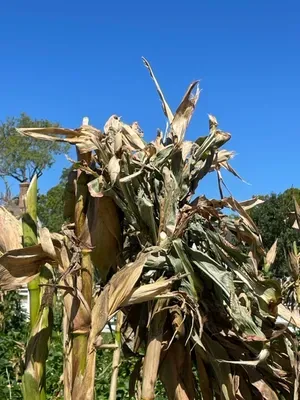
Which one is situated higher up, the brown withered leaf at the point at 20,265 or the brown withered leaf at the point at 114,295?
the brown withered leaf at the point at 20,265

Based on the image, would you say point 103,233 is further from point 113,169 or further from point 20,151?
point 20,151

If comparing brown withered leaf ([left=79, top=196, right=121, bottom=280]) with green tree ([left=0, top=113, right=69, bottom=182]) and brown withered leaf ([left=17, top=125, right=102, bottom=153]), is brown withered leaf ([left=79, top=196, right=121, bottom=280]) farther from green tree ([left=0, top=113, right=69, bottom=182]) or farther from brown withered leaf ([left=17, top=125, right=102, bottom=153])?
green tree ([left=0, top=113, right=69, bottom=182])

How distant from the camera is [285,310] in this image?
3.67ft

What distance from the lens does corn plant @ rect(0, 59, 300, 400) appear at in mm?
995

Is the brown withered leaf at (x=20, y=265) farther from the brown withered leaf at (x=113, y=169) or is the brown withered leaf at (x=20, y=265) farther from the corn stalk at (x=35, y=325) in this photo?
the brown withered leaf at (x=113, y=169)

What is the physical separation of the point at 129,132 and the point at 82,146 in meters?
0.11

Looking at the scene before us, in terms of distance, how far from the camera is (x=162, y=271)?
1.05m

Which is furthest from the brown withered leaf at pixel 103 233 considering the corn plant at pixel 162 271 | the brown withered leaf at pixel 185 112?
the brown withered leaf at pixel 185 112

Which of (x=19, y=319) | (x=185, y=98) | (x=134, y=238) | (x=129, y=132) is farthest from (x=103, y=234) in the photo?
(x=19, y=319)

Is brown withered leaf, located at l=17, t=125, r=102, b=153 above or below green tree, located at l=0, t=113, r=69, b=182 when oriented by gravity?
below

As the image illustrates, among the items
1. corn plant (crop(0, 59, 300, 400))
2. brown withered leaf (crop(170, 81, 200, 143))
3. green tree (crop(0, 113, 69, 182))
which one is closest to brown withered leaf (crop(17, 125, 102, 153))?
corn plant (crop(0, 59, 300, 400))

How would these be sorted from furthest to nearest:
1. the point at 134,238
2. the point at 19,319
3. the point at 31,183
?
the point at 19,319 → the point at 134,238 → the point at 31,183

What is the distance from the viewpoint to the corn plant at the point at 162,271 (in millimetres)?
995

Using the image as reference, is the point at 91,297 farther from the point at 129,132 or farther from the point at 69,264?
the point at 129,132
